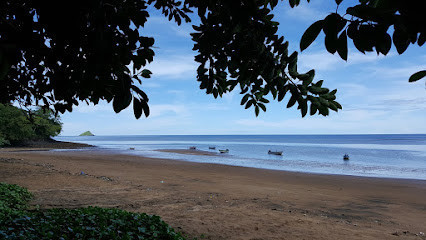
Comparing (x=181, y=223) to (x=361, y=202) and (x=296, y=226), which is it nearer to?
(x=296, y=226)

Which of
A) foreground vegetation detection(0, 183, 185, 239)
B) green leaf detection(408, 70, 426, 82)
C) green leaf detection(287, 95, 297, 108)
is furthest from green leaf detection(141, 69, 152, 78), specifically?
foreground vegetation detection(0, 183, 185, 239)

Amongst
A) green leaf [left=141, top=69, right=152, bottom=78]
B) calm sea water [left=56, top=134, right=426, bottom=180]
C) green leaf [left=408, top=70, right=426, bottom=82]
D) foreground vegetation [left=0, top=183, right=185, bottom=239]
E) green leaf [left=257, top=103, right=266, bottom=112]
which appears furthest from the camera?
calm sea water [left=56, top=134, right=426, bottom=180]

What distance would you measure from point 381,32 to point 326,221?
25.9ft

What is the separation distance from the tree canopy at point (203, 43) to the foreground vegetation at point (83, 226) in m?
2.06

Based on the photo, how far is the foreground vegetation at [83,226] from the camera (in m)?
4.67

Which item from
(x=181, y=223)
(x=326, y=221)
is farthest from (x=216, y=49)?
(x=326, y=221)

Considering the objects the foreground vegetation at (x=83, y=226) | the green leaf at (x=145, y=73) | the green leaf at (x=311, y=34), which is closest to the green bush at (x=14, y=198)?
the foreground vegetation at (x=83, y=226)

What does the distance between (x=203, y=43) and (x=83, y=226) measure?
4.16 metres

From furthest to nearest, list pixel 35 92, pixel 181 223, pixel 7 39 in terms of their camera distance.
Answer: pixel 181 223 → pixel 35 92 → pixel 7 39

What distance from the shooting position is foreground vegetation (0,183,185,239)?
15.3ft

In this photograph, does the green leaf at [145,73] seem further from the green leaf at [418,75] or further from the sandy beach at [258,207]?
the sandy beach at [258,207]

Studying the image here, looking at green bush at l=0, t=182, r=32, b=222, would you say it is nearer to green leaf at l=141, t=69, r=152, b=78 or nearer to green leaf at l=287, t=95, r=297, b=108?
green leaf at l=141, t=69, r=152, b=78

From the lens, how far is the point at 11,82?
4.78 m

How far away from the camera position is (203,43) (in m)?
3.20
